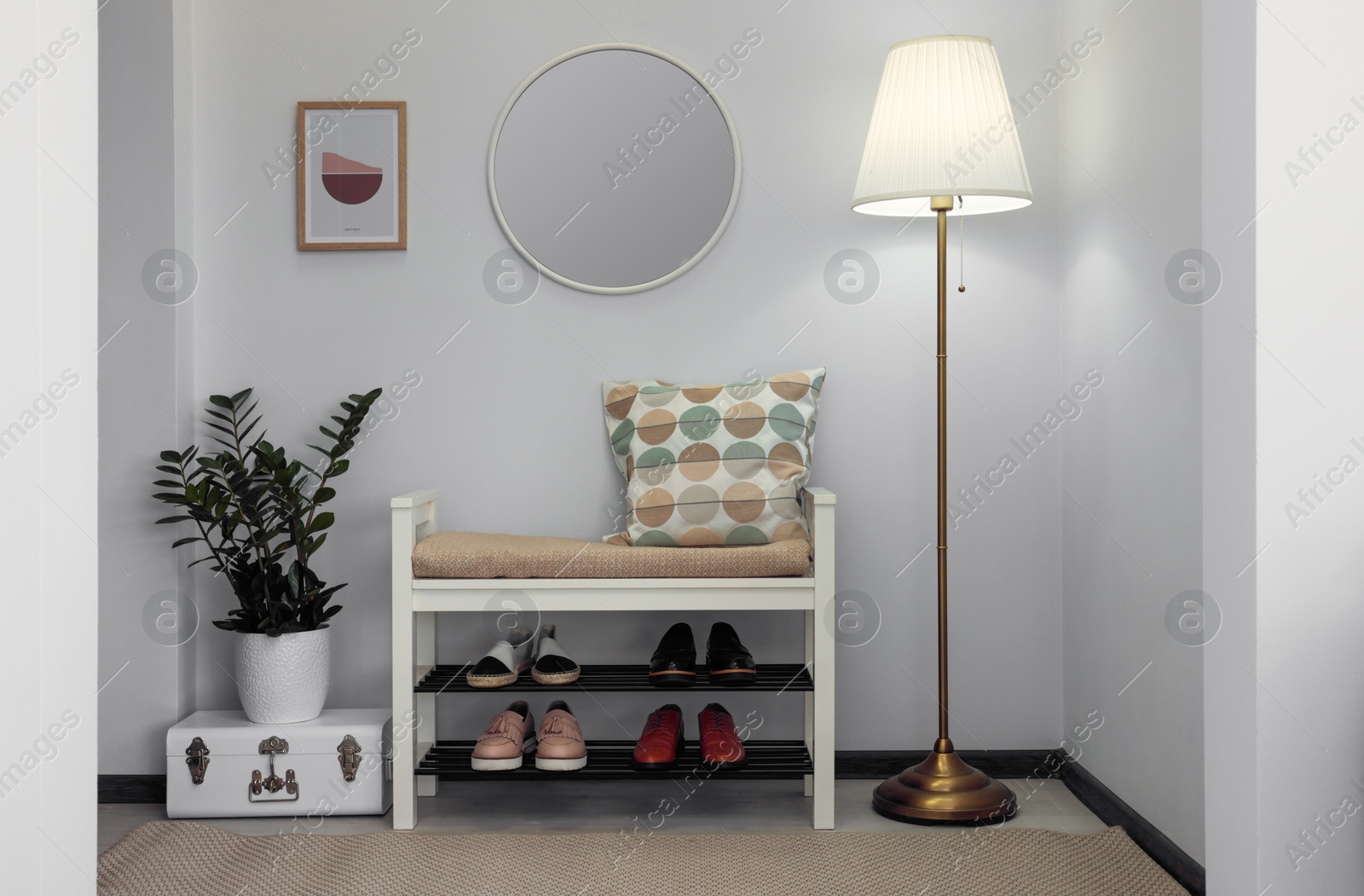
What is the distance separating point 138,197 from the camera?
2545 mm

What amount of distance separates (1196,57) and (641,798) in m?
1.91

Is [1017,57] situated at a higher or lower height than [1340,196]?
higher

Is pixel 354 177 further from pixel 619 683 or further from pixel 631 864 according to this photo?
pixel 631 864

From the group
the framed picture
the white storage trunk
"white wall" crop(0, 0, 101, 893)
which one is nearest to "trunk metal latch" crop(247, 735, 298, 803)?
the white storage trunk

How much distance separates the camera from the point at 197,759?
7.64ft

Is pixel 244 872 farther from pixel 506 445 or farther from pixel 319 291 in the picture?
pixel 319 291

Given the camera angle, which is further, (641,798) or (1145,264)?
(641,798)

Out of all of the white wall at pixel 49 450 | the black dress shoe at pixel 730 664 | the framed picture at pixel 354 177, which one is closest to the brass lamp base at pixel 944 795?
the black dress shoe at pixel 730 664

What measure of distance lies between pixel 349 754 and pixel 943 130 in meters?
1.86

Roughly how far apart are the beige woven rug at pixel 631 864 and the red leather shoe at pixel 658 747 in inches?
5.8

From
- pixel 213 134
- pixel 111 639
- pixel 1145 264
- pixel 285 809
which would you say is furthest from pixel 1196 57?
pixel 111 639

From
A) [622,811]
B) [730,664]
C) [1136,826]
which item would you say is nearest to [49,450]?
[730,664]

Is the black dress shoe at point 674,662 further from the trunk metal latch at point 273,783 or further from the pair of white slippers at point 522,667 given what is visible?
the trunk metal latch at point 273,783

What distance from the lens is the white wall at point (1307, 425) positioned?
1.28m
